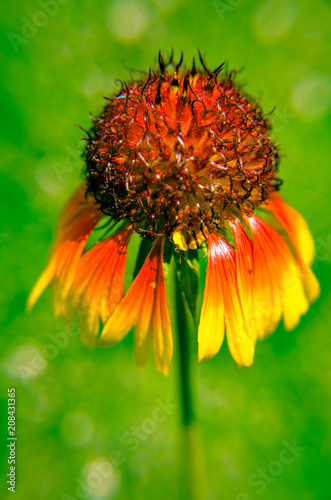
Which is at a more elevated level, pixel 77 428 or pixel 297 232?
pixel 297 232

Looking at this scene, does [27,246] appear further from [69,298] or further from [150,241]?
[150,241]

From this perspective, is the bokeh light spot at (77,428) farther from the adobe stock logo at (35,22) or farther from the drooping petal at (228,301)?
the adobe stock logo at (35,22)

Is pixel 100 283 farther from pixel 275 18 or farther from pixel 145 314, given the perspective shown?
pixel 275 18

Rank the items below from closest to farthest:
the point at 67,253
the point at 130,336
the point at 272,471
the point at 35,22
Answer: the point at 67,253 < the point at 272,471 < the point at 130,336 < the point at 35,22

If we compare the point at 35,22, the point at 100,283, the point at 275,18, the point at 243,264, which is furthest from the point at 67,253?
the point at 275,18

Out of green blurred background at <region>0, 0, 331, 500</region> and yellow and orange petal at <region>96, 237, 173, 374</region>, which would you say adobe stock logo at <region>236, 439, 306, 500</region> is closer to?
green blurred background at <region>0, 0, 331, 500</region>

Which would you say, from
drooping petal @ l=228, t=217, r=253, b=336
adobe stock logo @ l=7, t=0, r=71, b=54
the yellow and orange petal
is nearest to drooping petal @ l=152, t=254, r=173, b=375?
the yellow and orange petal

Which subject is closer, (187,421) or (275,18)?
(187,421)

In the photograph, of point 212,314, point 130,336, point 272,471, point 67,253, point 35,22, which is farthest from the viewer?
point 35,22
